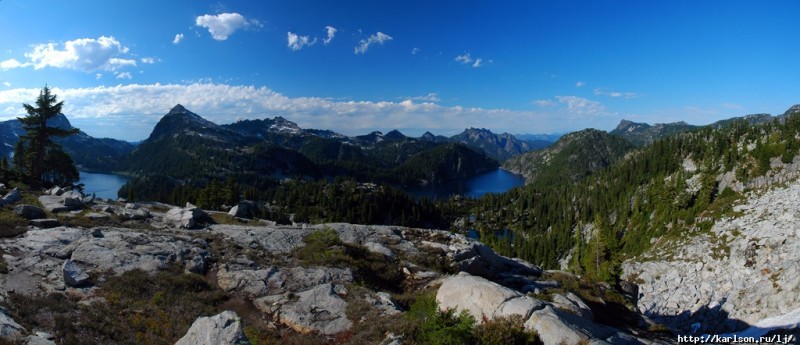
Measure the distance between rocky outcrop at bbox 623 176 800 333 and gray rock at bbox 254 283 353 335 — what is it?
177 ft

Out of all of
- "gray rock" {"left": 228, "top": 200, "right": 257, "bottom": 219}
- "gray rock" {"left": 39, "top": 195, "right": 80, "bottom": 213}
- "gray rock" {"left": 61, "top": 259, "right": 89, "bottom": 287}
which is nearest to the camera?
"gray rock" {"left": 61, "top": 259, "right": 89, "bottom": 287}

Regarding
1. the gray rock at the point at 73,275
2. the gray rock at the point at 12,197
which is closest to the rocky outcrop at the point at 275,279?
the gray rock at the point at 73,275

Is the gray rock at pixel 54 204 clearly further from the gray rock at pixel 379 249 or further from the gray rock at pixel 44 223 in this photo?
the gray rock at pixel 379 249

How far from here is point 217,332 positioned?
12188 millimetres

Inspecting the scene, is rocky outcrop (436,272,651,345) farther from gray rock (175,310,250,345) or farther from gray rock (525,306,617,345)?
gray rock (175,310,250,345)

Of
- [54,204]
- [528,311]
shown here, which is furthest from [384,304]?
[54,204]

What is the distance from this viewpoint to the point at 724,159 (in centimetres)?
11812

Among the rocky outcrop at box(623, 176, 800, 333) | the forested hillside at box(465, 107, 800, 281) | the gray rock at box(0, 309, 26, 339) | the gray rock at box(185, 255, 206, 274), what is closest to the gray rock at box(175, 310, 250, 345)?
the gray rock at box(0, 309, 26, 339)

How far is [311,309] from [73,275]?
11952 millimetres

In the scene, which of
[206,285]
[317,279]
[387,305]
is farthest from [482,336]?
[206,285]

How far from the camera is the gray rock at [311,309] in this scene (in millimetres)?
16812

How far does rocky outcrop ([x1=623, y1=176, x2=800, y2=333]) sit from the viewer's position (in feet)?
164

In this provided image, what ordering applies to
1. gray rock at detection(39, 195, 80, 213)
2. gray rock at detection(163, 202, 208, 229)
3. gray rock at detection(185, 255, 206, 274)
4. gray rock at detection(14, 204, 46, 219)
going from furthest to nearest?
gray rock at detection(163, 202, 208, 229) → gray rock at detection(39, 195, 80, 213) → gray rock at detection(14, 204, 46, 219) → gray rock at detection(185, 255, 206, 274)

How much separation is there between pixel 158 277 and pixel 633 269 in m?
82.4
